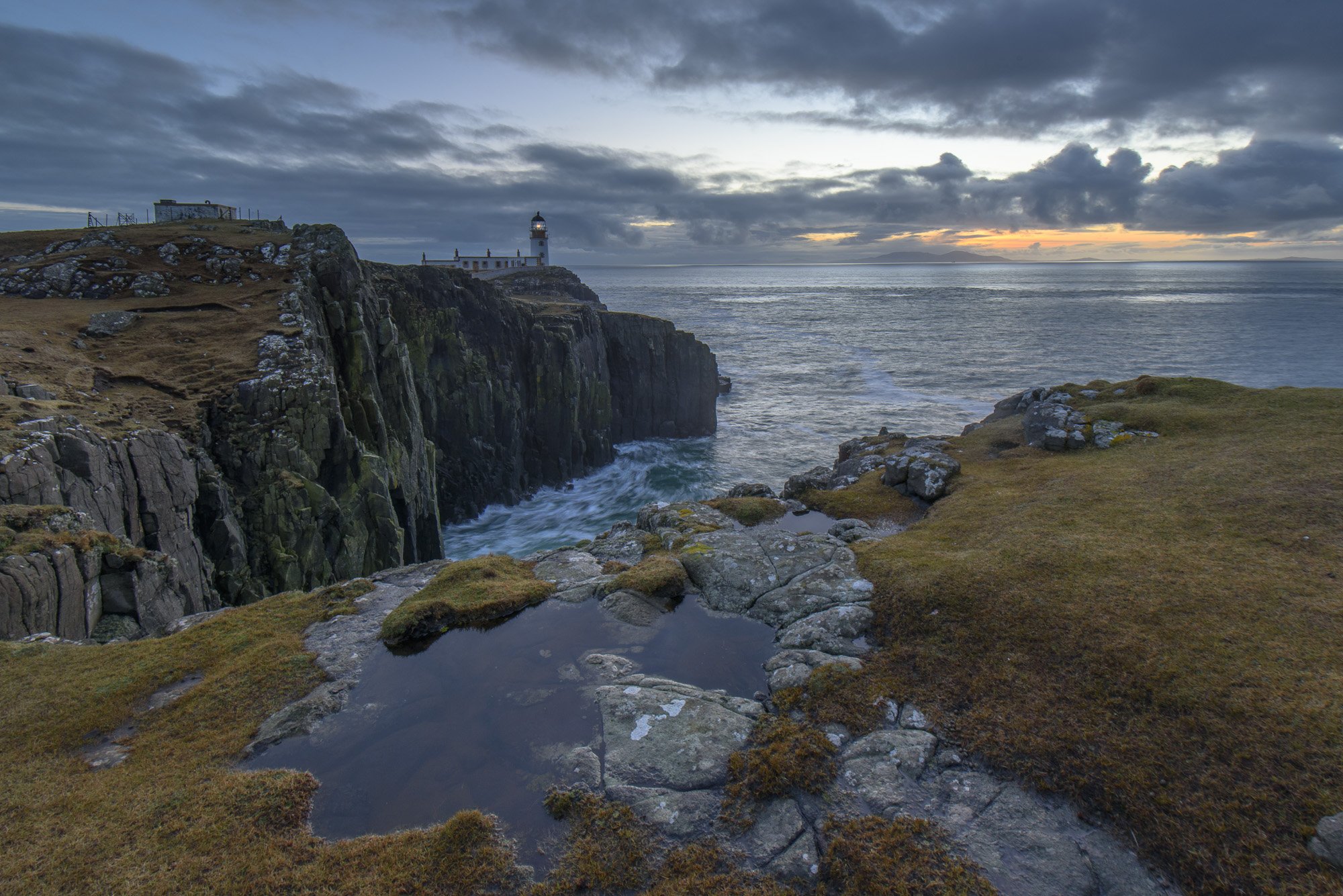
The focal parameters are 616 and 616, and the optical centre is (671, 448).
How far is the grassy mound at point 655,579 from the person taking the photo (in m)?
19.4

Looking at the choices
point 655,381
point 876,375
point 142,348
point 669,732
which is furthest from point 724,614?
point 876,375

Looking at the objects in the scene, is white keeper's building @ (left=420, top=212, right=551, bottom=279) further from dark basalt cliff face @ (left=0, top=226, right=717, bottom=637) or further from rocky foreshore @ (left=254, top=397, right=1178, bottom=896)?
rocky foreshore @ (left=254, top=397, right=1178, bottom=896)

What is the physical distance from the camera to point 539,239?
14025cm

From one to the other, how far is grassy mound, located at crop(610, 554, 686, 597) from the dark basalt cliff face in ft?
46.5

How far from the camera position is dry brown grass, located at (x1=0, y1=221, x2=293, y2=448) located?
974 inches

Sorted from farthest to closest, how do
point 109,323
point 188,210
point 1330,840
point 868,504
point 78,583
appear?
point 188,210 < point 109,323 < point 868,504 < point 78,583 < point 1330,840

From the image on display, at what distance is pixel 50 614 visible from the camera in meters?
16.5

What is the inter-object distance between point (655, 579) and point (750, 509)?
30.9 ft

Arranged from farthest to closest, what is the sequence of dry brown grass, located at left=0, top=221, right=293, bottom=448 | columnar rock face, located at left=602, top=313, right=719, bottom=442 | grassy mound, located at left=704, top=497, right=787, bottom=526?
columnar rock face, located at left=602, top=313, right=719, bottom=442
grassy mound, located at left=704, top=497, right=787, bottom=526
dry brown grass, located at left=0, top=221, right=293, bottom=448

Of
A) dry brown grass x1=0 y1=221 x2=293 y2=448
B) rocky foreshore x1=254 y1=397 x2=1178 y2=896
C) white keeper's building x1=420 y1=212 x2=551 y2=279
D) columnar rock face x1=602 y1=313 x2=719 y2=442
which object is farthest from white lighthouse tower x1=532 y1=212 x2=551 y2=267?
rocky foreshore x1=254 y1=397 x2=1178 y2=896

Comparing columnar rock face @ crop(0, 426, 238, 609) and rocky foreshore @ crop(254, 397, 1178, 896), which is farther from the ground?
columnar rock face @ crop(0, 426, 238, 609)

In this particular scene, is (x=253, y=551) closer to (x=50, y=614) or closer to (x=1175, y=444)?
(x=50, y=614)

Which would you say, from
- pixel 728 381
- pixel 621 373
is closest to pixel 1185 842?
pixel 621 373

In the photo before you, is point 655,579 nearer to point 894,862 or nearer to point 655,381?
point 894,862
